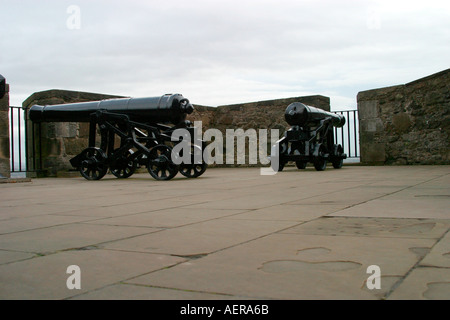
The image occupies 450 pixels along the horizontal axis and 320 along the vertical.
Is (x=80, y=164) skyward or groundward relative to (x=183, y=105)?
groundward

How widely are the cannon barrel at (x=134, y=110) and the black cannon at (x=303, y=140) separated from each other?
256cm

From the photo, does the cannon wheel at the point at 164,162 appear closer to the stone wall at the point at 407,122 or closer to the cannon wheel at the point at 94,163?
the cannon wheel at the point at 94,163

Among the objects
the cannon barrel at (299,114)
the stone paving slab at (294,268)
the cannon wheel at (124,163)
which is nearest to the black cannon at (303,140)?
the cannon barrel at (299,114)

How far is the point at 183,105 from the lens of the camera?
822cm

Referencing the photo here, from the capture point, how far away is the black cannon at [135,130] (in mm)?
8094

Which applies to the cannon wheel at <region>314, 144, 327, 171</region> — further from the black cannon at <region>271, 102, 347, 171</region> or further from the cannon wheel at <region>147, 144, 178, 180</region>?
the cannon wheel at <region>147, 144, 178, 180</region>

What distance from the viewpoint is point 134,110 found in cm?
848

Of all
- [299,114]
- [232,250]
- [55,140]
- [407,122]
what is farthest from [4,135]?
[407,122]

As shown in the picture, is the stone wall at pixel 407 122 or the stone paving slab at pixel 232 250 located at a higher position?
the stone wall at pixel 407 122
